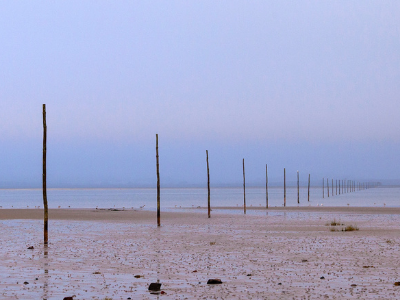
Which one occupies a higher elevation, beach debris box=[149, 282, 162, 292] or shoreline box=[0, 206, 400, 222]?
beach debris box=[149, 282, 162, 292]

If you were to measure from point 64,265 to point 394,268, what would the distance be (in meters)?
9.70

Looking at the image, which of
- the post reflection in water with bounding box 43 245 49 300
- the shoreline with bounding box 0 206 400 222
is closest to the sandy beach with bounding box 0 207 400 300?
the post reflection in water with bounding box 43 245 49 300

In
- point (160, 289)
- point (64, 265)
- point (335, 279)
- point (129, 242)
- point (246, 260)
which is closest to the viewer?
point (160, 289)

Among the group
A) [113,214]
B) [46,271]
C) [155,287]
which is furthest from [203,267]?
[113,214]

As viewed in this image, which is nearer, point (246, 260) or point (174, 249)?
point (246, 260)

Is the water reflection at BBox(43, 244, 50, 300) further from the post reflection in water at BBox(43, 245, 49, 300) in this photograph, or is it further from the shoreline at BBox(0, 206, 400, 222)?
the shoreline at BBox(0, 206, 400, 222)

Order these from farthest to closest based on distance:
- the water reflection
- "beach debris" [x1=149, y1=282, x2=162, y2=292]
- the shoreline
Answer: the shoreline → "beach debris" [x1=149, y1=282, x2=162, y2=292] → the water reflection

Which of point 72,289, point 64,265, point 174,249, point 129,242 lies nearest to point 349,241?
point 174,249

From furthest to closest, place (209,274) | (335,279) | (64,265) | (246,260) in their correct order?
1. (246,260)
2. (64,265)
3. (209,274)
4. (335,279)

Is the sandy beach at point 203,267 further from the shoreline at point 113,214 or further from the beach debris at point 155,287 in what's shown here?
the shoreline at point 113,214

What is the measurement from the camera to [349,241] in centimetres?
2397

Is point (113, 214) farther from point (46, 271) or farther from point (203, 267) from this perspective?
point (46, 271)

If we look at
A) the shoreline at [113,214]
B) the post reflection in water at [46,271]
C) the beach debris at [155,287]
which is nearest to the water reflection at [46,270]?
the post reflection in water at [46,271]

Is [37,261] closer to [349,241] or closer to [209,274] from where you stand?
[209,274]
